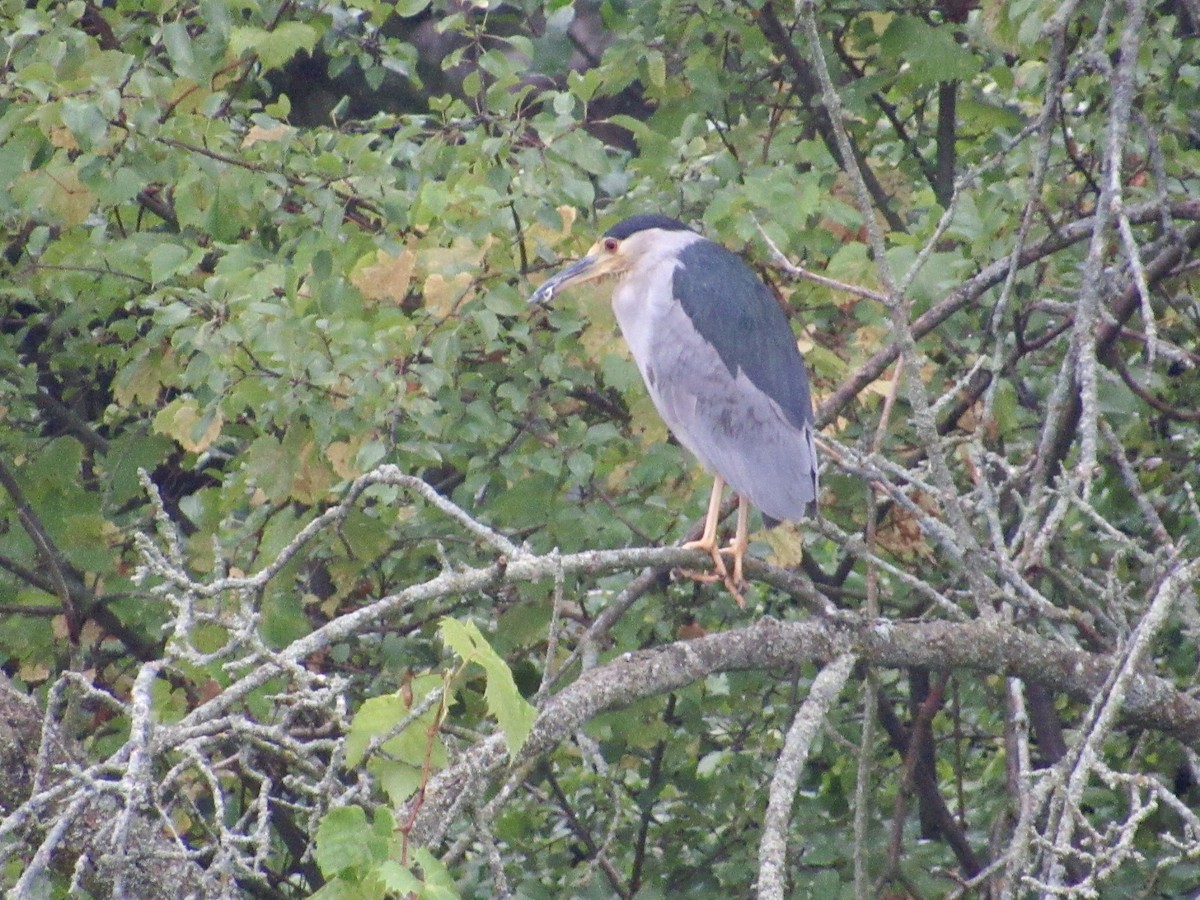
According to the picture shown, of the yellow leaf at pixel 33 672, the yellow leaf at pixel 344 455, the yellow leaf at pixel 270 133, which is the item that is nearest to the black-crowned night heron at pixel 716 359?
the yellow leaf at pixel 344 455

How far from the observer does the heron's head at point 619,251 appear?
2960 millimetres

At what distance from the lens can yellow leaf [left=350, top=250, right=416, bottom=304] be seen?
2889 mm

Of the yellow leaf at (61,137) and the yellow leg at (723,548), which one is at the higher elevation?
the yellow leaf at (61,137)

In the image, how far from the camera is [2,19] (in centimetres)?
312

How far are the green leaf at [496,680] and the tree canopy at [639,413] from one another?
21.9 inches

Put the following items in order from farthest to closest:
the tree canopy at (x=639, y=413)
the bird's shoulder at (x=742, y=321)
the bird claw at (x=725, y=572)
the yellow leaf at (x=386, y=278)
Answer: the bird's shoulder at (x=742, y=321)
the yellow leaf at (x=386, y=278)
the bird claw at (x=725, y=572)
the tree canopy at (x=639, y=413)

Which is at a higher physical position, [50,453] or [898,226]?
[898,226]

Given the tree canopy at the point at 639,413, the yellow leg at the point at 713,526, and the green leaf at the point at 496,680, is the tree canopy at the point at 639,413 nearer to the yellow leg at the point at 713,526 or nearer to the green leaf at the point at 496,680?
the yellow leg at the point at 713,526

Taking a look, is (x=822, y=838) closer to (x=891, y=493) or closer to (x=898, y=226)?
(x=891, y=493)

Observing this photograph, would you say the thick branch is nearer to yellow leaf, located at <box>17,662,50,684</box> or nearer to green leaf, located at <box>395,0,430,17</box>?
green leaf, located at <box>395,0,430,17</box>

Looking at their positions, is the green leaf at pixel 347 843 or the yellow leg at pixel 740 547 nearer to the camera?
the green leaf at pixel 347 843

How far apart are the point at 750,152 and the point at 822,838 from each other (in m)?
1.50

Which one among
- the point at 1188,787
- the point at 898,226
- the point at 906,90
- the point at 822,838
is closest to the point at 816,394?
the point at 898,226

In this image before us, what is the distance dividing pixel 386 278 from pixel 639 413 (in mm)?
607
